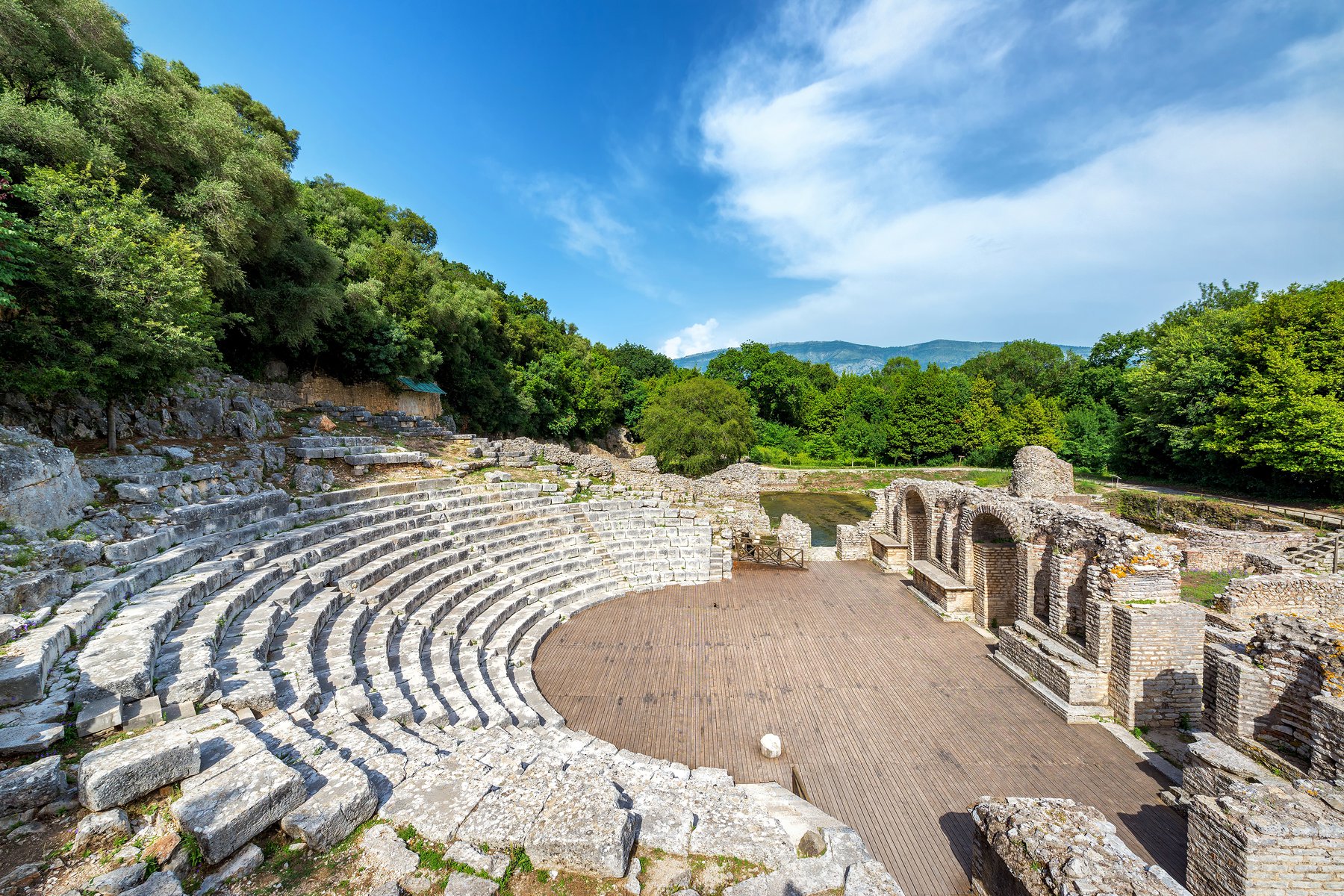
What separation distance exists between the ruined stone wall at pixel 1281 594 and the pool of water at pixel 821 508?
12.5 meters

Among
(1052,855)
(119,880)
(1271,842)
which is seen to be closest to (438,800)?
(119,880)

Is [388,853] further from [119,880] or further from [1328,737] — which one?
[1328,737]

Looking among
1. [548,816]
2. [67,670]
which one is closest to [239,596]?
[67,670]

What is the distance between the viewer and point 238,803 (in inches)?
118

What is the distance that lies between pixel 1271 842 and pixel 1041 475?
21.9 metres

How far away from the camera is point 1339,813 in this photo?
4.32 m

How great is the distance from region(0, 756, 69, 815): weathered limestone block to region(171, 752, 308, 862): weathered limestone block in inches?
27.9

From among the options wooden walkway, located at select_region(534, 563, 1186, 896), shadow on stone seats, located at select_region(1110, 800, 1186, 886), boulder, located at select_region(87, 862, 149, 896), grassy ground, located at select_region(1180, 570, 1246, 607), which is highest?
boulder, located at select_region(87, 862, 149, 896)

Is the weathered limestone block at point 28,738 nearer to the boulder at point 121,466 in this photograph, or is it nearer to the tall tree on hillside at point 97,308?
the tall tree on hillside at point 97,308

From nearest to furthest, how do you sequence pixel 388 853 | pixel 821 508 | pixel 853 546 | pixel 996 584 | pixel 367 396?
pixel 388 853 < pixel 996 584 < pixel 853 546 < pixel 367 396 < pixel 821 508

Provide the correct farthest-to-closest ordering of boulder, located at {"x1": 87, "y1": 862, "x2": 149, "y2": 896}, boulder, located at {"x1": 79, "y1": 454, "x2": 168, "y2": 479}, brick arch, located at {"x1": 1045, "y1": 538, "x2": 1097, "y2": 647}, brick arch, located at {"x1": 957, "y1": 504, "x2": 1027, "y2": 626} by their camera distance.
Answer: brick arch, located at {"x1": 957, "y1": 504, "x2": 1027, "y2": 626}, brick arch, located at {"x1": 1045, "y1": 538, "x2": 1097, "y2": 647}, boulder, located at {"x1": 79, "y1": 454, "x2": 168, "y2": 479}, boulder, located at {"x1": 87, "y1": 862, "x2": 149, "y2": 896}

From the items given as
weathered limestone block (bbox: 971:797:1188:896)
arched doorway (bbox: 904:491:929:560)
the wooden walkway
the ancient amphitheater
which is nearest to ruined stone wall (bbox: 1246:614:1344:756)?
the ancient amphitheater

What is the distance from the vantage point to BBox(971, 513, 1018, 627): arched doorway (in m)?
11.2

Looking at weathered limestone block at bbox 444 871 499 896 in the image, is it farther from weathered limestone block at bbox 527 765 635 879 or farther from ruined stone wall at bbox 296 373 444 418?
ruined stone wall at bbox 296 373 444 418
